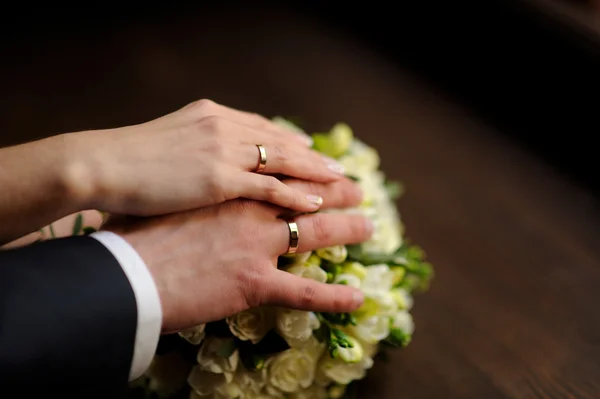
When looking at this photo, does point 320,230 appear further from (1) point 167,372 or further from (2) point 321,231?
(1) point 167,372

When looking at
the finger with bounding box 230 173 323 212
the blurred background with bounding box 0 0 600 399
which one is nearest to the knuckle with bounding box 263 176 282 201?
the finger with bounding box 230 173 323 212

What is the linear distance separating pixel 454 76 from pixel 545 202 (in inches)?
20.2

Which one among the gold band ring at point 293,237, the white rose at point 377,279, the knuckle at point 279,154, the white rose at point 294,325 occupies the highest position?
the knuckle at point 279,154

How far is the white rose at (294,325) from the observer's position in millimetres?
770

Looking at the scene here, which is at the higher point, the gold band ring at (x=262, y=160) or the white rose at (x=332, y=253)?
the gold band ring at (x=262, y=160)

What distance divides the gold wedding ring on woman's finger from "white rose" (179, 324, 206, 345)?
0.16 metres

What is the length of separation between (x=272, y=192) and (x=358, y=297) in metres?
0.19

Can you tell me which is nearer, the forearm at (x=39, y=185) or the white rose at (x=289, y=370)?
the forearm at (x=39, y=185)

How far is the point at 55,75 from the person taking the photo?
4.95ft

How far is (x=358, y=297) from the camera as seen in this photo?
81 centimetres

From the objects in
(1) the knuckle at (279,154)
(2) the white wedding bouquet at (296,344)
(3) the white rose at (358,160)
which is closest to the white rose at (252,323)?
(2) the white wedding bouquet at (296,344)

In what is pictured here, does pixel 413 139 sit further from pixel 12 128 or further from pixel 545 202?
pixel 12 128

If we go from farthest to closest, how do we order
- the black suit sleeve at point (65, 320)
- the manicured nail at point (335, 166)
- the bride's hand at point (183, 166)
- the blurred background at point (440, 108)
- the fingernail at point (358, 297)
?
the blurred background at point (440, 108) → the manicured nail at point (335, 166) → the fingernail at point (358, 297) → the bride's hand at point (183, 166) → the black suit sleeve at point (65, 320)

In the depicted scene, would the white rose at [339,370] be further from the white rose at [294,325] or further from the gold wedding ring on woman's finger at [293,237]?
the gold wedding ring on woman's finger at [293,237]
